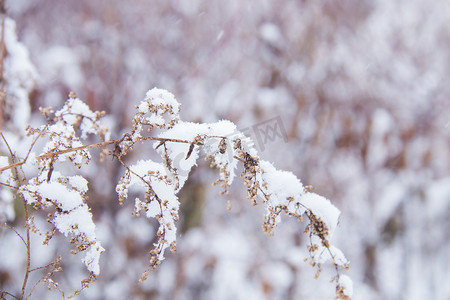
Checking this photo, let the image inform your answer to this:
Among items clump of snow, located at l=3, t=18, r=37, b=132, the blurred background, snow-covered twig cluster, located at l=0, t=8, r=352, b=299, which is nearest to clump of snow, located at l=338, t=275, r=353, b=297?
snow-covered twig cluster, located at l=0, t=8, r=352, b=299

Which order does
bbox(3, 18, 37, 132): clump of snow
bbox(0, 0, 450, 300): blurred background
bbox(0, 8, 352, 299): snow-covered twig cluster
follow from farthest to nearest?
1. bbox(0, 0, 450, 300): blurred background
2. bbox(3, 18, 37, 132): clump of snow
3. bbox(0, 8, 352, 299): snow-covered twig cluster

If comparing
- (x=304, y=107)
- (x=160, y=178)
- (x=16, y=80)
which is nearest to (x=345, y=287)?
(x=160, y=178)

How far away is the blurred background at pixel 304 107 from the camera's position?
340 centimetres


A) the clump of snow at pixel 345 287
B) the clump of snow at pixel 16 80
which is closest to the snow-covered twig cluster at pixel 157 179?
the clump of snow at pixel 345 287

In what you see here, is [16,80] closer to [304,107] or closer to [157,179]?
[157,179]

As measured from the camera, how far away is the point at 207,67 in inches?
137

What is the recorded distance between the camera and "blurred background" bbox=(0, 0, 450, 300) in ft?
11.1

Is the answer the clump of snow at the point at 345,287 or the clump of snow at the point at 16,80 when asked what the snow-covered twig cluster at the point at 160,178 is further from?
the clump of snow at the point at 16,80

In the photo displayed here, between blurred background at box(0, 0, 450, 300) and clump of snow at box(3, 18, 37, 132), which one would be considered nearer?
clump of snow at box(3, 18, 37, 132)

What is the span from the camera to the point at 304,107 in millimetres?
3742

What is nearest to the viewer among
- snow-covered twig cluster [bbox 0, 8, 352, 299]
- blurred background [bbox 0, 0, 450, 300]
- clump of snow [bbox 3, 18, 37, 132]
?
snow-covered twig cluster [bbox 0, 8, 352, 299]

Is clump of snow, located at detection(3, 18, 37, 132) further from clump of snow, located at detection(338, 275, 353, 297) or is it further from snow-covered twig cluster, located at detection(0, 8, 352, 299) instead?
clump of snow, located at detection(338, 275, 353, 297)

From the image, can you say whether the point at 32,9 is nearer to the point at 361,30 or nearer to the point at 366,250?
the point at 361,30

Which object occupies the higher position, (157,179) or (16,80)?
(16,80)
